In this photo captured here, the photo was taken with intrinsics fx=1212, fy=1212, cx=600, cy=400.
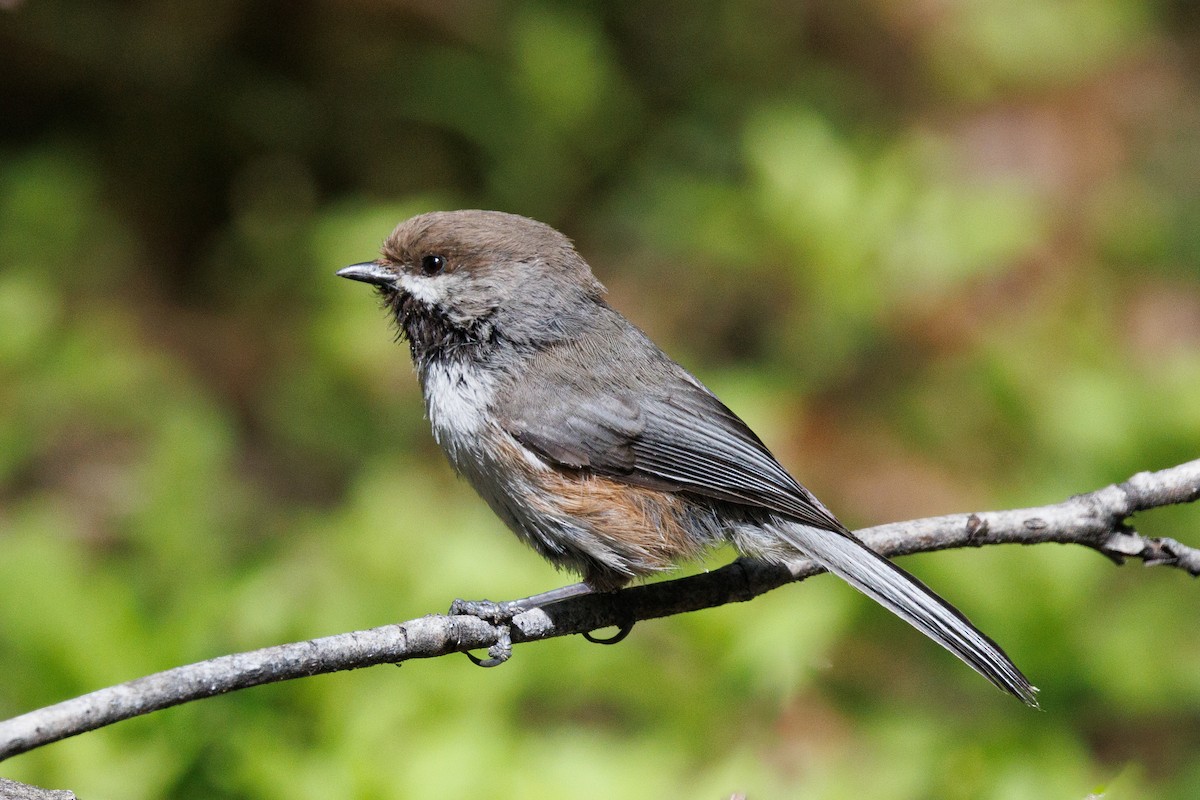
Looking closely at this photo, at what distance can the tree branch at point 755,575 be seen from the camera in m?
2.20

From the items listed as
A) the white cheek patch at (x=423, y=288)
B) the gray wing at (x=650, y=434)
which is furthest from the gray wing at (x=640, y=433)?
the white cheek patch at (x=423, y=288)

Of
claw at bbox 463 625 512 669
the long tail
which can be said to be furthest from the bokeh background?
the long tail

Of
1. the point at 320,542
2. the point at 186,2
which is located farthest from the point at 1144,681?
the point at 186,2

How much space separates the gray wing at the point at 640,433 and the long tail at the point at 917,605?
3.5 inches

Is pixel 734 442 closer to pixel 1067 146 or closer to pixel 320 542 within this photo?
pixel 320 542

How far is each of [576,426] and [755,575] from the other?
57cm

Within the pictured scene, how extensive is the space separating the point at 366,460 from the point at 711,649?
219cm

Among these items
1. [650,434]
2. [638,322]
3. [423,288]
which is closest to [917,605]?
[650,434]

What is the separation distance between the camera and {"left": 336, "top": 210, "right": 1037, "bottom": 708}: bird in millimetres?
2908

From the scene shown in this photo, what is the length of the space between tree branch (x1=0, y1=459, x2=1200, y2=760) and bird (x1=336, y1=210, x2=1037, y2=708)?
8cm

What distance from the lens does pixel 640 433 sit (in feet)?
9.96

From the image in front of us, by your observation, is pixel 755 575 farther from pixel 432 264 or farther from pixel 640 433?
pixel 432 264

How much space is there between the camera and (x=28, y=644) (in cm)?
312

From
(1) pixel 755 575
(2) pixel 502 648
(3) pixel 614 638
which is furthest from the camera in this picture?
(3) pixel 614 638
